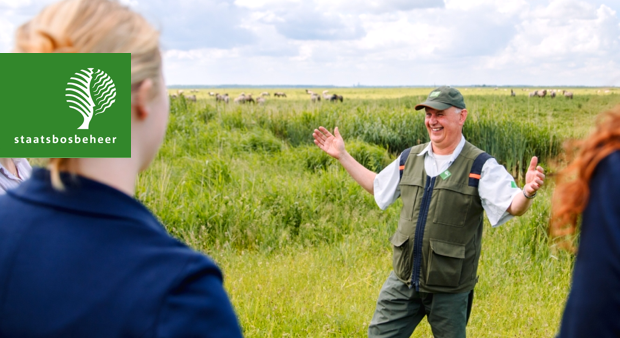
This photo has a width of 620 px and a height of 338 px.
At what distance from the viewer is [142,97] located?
3.27ft

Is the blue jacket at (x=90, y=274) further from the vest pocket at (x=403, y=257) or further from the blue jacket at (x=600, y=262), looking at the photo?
the vest pocket at (x=403, y=257)

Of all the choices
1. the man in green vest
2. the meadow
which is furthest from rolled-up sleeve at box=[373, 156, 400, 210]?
the meadow

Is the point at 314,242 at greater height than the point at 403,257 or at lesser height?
lesser

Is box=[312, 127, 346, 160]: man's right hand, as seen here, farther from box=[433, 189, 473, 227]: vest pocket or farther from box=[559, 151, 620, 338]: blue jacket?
box=[559, 151, 620, 338]: blue jacket

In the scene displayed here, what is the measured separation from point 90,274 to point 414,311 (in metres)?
2.83

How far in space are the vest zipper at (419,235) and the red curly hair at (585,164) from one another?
214cm

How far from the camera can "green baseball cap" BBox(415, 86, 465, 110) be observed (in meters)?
3.48

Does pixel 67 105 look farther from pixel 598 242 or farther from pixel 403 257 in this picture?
pixel 403 257

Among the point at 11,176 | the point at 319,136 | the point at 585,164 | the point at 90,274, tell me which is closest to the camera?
the point at 90,274

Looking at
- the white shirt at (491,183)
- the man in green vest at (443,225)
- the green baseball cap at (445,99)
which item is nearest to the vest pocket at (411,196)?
the man in green vest at (443,225)

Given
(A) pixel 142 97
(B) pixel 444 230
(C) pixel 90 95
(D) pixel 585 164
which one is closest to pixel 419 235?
(B) pixel 444 230

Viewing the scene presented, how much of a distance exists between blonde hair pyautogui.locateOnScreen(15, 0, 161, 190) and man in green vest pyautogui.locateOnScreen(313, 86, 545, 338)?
2.56 m

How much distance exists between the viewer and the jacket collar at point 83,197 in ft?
2.99

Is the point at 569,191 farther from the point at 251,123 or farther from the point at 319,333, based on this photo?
the point at 251,123
